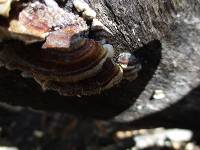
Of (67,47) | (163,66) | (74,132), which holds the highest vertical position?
(67,47)

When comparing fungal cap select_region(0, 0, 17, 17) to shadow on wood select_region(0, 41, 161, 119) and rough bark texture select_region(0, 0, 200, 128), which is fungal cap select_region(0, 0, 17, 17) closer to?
rough bark texture select_region(0, 0, 200, 128)

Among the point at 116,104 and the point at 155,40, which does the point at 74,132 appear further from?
the point at 155,40

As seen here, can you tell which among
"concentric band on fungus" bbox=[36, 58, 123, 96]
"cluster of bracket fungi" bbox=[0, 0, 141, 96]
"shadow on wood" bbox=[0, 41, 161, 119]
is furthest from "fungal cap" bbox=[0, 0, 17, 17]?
"shadow on wood" bbox=[0, 41, 161, 119]

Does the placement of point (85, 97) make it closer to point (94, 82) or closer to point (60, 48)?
point (94, 82)

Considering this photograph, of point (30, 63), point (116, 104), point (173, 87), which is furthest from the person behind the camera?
point (116, 104)

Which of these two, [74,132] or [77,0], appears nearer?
[77,0]

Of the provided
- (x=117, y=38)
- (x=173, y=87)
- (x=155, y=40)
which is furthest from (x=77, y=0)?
(x=173, y=87)
